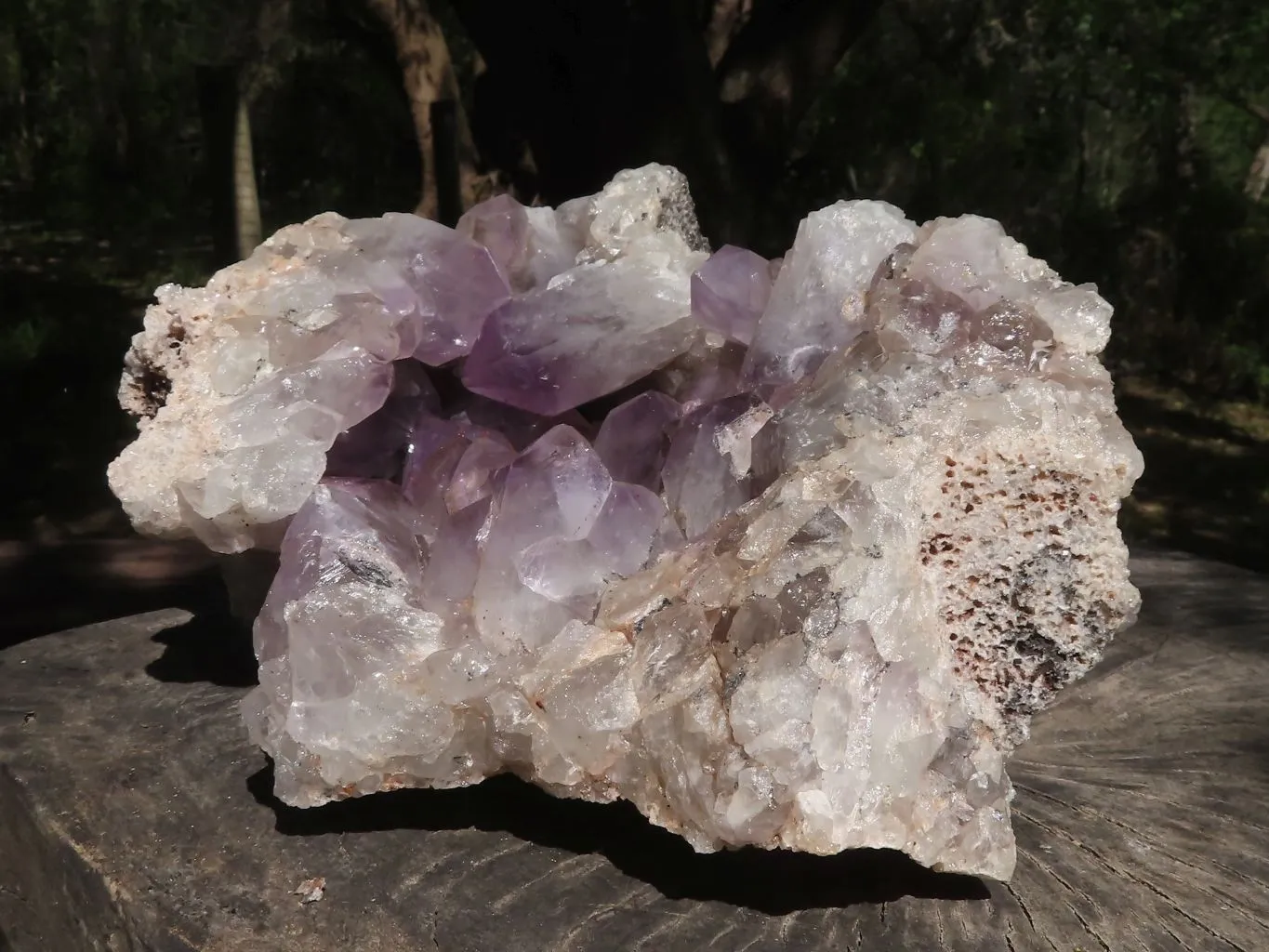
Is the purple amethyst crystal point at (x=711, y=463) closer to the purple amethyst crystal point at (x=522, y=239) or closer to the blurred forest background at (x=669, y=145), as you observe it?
the purple amethyst crystal point at (x=522, y=239)

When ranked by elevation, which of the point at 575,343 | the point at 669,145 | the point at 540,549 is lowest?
the point at 540,549

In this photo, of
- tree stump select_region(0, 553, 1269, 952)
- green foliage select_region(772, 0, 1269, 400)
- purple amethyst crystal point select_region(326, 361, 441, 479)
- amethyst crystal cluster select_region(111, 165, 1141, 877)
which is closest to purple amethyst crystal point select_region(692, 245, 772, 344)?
amethyst crystal cluster select_region(111, 165, 1141, 877)

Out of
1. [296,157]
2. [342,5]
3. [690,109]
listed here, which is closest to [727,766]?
[690,109]

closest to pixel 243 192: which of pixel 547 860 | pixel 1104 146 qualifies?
pixel 547 860

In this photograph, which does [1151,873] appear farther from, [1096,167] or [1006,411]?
[1096,167]

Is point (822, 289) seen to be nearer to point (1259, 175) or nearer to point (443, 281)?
point (443, 281)

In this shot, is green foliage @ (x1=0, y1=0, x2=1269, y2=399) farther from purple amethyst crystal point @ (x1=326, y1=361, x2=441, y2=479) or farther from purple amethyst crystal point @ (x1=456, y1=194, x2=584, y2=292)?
purple amethyst crystal point @ (x1=326, y1=361, x2=441, y2=479)
